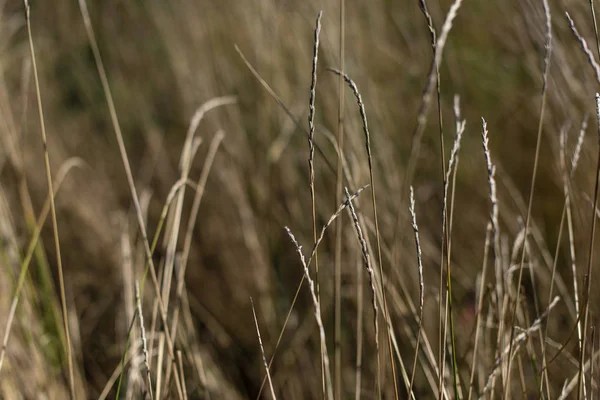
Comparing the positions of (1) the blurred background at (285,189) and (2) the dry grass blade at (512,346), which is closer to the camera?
(2) the dry grass blade at (512,346)

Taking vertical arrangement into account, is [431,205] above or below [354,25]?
below

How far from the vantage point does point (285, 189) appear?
1.43 meters

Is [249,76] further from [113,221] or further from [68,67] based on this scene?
[68,67]

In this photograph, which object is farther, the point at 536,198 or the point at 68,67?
the point at 68,67

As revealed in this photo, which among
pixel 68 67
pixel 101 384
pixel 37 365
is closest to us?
pixel 37 365

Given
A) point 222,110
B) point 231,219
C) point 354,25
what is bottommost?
point 231,219

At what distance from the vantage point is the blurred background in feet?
3.42

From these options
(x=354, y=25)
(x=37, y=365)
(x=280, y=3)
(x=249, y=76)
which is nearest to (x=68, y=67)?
(x=249, y=76)

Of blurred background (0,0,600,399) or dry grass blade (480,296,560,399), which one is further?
blurred background (0,0,600,399)

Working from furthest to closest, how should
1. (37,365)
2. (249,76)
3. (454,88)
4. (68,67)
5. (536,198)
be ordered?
(68,67) < (249,76) < (454,88) < (536,198) < (37,365)

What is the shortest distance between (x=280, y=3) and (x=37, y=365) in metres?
1.04

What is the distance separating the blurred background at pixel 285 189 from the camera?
1042 mm

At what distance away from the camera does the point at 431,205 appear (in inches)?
57.8

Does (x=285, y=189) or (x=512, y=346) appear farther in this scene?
(x=285, y=189)
